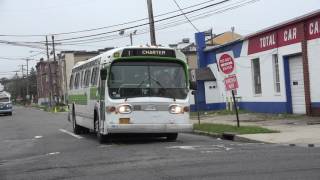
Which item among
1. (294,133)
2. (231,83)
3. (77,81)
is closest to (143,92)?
(294,133)

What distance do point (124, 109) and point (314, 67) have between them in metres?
12.0

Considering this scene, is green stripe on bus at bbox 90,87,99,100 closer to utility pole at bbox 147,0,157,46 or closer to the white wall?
the white wall

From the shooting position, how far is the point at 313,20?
26656 mm

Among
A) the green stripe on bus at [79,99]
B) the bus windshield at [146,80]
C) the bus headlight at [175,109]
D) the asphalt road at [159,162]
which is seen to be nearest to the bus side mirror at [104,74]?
the bus windshield at [146,80]

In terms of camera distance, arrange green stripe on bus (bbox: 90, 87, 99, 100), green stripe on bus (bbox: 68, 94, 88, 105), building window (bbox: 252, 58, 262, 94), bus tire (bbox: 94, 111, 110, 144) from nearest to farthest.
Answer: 1. bus tire (bbox: 94, 111, 110, 144)
2. green stripe on bus (bbox: 90, 87, 99, 100)
3. green stripe on bus (bbox: 68, 94, 88, 105)
4. building window (bbox: 252, 58, 262, 94)

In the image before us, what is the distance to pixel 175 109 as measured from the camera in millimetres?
18078

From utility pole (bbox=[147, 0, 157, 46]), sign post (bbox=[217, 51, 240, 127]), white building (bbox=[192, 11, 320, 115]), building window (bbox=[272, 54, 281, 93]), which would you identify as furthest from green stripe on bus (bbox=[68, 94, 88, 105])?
building window (bbox=[272, 54, 281, 93])

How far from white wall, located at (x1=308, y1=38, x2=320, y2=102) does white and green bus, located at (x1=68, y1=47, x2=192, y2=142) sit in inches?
390

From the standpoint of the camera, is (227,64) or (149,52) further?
(227,64)

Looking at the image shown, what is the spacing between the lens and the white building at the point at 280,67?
27016 mm

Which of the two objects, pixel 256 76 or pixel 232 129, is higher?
pixel 256 76

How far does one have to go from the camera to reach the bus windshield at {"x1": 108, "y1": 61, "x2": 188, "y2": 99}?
703 inches

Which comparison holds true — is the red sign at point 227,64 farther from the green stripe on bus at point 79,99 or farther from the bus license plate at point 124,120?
the bus license plate at point 124,120

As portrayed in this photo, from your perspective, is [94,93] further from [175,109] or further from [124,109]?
[175,109]
